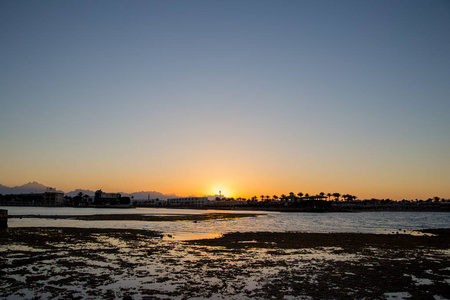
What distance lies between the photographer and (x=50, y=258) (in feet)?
68.1

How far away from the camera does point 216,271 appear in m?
17.9

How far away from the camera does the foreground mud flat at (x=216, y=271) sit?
548 inches

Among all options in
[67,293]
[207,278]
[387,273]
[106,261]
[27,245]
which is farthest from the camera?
[27,245]

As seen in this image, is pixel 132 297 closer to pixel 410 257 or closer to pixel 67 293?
pixel 67 293

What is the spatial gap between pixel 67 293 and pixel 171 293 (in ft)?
14.5

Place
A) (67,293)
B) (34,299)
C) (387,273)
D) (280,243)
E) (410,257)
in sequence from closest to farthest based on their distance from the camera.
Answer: (34,299), (67,293), (387,273), (410,257), (280,243)

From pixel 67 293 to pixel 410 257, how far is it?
2292 centimetres

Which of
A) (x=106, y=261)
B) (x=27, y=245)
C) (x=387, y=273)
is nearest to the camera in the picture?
(x=387, y=273)

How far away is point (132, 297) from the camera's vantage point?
13.1m

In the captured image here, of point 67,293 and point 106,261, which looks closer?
point 67,293

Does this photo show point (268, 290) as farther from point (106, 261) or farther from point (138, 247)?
point (138, 247)

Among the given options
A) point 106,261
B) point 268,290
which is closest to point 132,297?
point 268,290

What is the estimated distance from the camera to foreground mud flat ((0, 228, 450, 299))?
13.9 meters

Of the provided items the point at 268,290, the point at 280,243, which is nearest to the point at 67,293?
the point at 268,290
